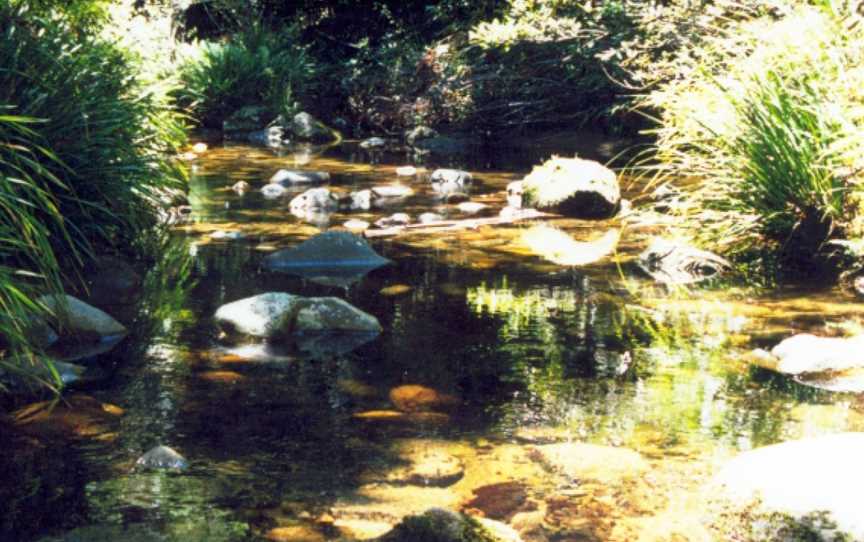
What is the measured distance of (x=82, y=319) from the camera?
205 inches

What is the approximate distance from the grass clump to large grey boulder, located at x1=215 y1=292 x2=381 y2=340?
2.71 m

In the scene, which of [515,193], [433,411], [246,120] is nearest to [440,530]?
[433,411]

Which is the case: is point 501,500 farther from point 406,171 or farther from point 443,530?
point 406,171

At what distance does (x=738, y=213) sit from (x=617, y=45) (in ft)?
19.1

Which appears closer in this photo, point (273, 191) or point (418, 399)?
point (418, 399)

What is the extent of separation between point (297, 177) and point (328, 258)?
13.1ft

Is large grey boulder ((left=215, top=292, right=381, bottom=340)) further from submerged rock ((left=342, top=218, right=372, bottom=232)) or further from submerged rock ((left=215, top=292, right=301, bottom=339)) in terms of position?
submerged rock ((left=342, top=218, right=372, bottom=232))

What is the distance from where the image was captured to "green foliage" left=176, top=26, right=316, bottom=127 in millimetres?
16906

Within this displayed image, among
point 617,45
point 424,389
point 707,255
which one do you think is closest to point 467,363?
point 424,389

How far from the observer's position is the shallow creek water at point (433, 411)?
3.37 meters

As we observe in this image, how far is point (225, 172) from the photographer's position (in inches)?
465

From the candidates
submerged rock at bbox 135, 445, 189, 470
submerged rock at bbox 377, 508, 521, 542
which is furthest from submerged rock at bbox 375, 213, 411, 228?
submerged rock at bbox 377, 508, 521, 542

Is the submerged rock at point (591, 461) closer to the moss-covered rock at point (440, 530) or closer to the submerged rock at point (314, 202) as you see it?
the moss-covered rock at point (440, 530)

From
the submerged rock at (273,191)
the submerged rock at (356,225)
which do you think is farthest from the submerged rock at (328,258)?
the submerged rock at (273,191)
